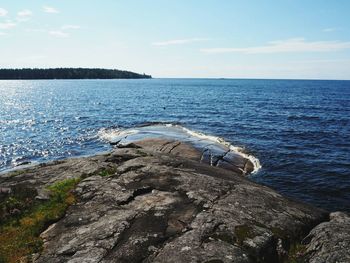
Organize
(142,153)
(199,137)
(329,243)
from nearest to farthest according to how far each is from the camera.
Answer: (329,243) < (142,153) < (199,137)

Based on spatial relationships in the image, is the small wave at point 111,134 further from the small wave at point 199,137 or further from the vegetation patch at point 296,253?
the vegetation patch at point 296,253

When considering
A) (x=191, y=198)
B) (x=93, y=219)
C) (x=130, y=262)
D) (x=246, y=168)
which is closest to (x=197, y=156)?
(x=246, y=168)

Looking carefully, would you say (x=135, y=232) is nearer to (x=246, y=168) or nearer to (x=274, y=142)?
(x=246, y=168)

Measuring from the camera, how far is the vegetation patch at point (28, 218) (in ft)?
40.9

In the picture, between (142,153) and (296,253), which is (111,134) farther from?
(296,253)

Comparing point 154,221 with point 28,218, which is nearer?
point 154,221

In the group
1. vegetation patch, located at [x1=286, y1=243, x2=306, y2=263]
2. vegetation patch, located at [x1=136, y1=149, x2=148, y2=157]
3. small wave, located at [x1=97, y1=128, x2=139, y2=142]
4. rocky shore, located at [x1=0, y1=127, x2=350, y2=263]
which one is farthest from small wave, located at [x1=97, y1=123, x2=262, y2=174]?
vegetation patch, located at [x1=286, y1=243, x2=306, y2=263]

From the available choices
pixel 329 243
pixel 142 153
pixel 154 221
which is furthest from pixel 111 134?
pixel 329 243

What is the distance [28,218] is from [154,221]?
5718 mm

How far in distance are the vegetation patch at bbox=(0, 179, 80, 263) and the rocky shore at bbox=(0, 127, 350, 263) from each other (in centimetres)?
4

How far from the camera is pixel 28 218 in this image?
15008mm

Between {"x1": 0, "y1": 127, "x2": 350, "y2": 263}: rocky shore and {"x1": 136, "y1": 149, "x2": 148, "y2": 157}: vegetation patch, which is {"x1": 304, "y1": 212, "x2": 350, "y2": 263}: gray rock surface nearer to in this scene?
{"x1": 0, "y1": 127, "x2": 350, "y2": 263}: rocky shore

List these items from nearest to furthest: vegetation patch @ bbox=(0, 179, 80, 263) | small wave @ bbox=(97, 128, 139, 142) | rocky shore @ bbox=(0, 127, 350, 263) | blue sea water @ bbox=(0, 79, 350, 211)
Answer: rocky shore @ bbox=(0, 127, 350, 263)
vegetation patch @ bbox=(0, 179, 80, 263)
blue sea water @ bbox=(0, 79, 350, 211)
small wave @ bbox=(97, 128, 139, 142)

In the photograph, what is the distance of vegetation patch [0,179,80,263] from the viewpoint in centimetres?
1247
